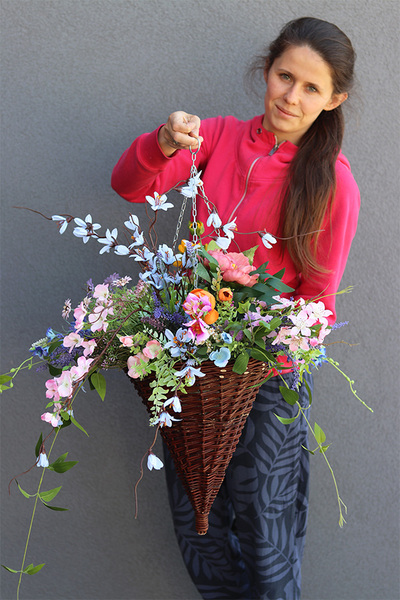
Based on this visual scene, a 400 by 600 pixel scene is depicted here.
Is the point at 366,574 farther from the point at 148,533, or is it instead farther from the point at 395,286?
the point at 395,286

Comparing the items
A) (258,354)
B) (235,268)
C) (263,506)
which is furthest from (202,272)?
(263,506)

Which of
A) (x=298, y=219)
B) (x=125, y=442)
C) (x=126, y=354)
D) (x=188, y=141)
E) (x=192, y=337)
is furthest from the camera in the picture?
(x=125, y=442)

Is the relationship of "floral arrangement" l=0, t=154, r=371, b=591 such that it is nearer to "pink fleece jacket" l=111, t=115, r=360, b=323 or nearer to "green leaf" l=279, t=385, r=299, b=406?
"green leaf" l=279, t=385, r=299, b=406

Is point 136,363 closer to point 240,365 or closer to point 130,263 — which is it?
point 240,365

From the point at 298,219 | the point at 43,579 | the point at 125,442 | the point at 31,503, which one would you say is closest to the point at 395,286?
the point at 298,219

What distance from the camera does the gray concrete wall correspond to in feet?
5.30

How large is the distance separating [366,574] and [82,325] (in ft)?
4.59

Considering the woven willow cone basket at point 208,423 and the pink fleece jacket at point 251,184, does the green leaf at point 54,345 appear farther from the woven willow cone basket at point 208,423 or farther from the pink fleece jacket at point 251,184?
the pink fleece jacket at point 251,184

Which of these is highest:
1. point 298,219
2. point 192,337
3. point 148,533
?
point 298,219

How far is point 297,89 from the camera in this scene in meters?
1.24

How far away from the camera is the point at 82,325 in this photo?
954 millimetres

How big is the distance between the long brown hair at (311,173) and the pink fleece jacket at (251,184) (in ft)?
0.08

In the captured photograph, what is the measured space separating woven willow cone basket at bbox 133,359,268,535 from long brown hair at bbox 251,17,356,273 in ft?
1.16

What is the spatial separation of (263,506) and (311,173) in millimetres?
776
